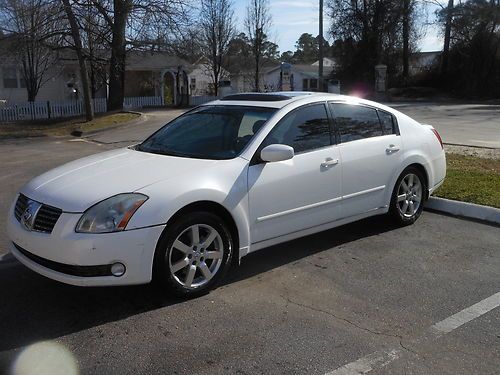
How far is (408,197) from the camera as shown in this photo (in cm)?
608

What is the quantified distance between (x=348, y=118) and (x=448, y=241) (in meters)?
1.70

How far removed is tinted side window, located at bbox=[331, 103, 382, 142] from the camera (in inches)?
212

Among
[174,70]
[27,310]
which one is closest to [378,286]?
Answer: [27,310]

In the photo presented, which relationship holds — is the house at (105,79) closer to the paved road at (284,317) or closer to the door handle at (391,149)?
the door handle at (391,149)

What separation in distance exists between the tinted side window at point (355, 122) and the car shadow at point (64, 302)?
4.21 ft

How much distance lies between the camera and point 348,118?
18.1 feet

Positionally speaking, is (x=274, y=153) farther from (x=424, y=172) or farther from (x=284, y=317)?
(x=424, y=172)

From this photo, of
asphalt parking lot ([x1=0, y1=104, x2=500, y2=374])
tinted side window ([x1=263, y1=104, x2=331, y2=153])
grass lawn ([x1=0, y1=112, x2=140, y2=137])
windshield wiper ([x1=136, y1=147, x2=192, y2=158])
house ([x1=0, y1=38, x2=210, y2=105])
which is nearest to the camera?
asphalt parking lot ([x1=0, y1=104, x2=500, y2=374])

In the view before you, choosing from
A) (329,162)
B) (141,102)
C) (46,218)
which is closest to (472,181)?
(329,162)

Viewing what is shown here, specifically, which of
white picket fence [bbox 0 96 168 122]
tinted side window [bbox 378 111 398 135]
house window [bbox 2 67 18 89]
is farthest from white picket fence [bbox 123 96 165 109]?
tinted side window [bbox 378 111 398 135]

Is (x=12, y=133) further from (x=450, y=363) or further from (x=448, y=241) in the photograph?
(x=450, y=363)

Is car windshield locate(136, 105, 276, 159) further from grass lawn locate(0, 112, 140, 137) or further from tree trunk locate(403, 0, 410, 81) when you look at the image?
tree trunk locate(403, 0, 410, 81)

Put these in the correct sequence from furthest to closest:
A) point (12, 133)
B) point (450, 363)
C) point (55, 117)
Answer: point (55, 117)
point (12, 133)
point (450, 363)

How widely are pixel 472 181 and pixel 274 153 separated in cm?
452
